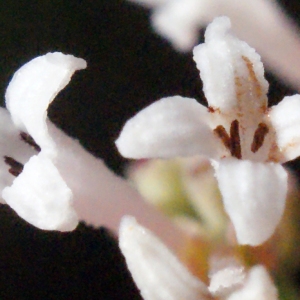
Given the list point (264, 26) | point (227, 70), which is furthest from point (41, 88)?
point (264, 26)

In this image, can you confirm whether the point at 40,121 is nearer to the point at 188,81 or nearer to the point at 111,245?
the point at 111,245

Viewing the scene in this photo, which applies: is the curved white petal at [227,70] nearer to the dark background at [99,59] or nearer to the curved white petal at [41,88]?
the curved white petal at [41,88]

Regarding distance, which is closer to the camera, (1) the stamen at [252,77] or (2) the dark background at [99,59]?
(1) the stamen at [252,77]

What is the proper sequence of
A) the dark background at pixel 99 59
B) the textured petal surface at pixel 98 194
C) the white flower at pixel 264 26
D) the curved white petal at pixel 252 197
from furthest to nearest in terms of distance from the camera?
the dark background at pixel 99 59 → the white flower at pixel 264 26 → the textured petal surface at pixel 98 194 → the curved white petal at pixel 252 197

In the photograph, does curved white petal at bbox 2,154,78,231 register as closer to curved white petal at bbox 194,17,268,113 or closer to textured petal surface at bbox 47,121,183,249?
textured petal surface at bbox 47,121,183,249

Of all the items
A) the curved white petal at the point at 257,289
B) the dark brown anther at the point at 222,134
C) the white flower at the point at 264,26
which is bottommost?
the curved white petal at the point at 257,289

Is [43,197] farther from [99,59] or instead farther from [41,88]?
[99,59]

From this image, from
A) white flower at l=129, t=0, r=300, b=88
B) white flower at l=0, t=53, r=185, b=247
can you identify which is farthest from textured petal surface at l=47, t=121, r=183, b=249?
white flower at l=129, t=0, r=300, b=88

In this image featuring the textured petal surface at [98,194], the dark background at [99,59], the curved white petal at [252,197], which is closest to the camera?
the curved white petal at [252,197]

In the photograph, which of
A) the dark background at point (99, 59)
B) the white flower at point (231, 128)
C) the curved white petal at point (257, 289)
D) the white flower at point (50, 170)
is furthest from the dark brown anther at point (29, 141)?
the dark background at point (99, 59)
